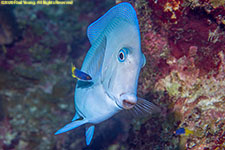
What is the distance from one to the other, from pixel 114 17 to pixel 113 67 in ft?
1.68

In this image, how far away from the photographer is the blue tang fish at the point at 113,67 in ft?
3.77

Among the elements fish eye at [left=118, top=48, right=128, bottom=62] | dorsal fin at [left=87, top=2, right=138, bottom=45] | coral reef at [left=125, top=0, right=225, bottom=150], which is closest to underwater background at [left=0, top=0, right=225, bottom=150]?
coral reef at [left=125, top=0, right=225, bottom=150]

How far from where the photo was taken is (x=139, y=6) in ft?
8.25

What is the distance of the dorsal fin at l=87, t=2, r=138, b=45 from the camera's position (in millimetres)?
1287

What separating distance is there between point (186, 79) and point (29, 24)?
5964mm

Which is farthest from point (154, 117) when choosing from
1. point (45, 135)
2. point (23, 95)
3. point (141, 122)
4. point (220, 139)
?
point (23, 95)

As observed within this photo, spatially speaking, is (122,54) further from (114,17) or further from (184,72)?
(184,72)

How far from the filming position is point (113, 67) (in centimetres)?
124

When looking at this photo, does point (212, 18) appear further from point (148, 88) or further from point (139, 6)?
point (148, 88)

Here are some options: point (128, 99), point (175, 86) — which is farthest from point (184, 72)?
point (128, 99)

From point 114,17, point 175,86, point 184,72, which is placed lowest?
point 175,86

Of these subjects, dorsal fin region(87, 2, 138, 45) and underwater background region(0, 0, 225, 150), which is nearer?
dorsal fin region(87, 2, 138, 45)

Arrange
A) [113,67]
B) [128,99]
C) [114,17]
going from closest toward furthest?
[128,99], [113,67], [114,17]

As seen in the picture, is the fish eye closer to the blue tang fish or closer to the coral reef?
the blue tang fish
